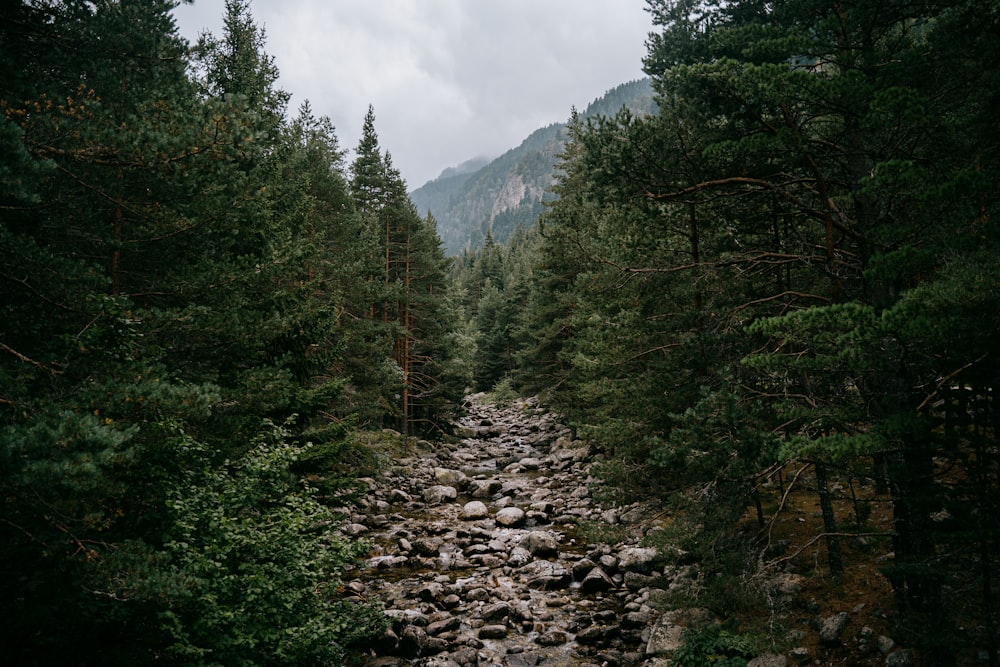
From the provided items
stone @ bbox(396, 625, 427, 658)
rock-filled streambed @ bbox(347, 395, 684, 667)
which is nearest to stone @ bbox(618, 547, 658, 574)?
rock-filled streambed @ bbox(347, 395, 684, 667)

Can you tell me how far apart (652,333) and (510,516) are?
899 cm

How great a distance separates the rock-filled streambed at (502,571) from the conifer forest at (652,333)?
110 centimetres

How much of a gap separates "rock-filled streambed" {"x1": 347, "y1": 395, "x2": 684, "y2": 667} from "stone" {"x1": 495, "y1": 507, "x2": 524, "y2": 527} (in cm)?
5

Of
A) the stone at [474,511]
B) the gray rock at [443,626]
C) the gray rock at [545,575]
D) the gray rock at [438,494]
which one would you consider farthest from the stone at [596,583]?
the gray rock at [438,494]

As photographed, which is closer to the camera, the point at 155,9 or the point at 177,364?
the point at 155,9

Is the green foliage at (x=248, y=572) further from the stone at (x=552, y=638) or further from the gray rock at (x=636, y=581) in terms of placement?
the gray rock at (x=636, y=581)

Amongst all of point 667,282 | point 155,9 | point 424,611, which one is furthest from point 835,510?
point 155,9

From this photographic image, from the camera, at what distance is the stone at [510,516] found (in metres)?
16.9

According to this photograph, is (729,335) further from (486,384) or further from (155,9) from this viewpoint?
(486,384)

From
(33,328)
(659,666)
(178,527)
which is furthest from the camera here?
(659,666)

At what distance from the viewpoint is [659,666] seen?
326 inches

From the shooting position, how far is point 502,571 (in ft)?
43.9

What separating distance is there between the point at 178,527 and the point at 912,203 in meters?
9.87

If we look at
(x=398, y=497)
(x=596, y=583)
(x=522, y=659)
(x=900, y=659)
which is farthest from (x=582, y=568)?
(x=398, y=497)
